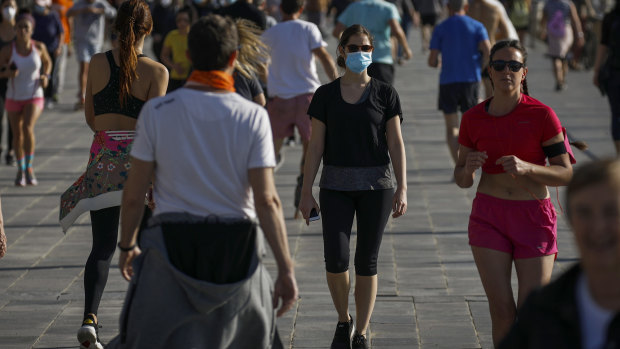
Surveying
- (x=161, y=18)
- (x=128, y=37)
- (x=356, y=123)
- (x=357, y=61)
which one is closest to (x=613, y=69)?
(x=357, y=61)

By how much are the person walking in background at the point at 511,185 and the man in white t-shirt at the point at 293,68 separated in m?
4.70

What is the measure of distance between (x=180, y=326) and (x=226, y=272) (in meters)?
0.26

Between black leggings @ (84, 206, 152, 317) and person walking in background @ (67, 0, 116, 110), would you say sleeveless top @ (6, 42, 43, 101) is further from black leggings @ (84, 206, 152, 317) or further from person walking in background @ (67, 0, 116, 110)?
black leggings @ (84, 206, 152, 317)

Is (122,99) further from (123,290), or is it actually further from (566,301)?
(566,301)

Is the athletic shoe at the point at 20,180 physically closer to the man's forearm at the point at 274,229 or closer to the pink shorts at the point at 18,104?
the pink shorts at the point at 18,104

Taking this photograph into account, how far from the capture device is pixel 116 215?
586 centimetres

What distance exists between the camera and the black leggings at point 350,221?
5961 mm

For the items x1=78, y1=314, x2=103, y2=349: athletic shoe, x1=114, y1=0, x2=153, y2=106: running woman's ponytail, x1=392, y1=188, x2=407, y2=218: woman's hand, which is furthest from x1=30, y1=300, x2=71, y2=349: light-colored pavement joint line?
x1=392, y1=188, x2=407, y2=218: woman's hand

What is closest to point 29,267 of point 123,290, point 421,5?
point 123,290

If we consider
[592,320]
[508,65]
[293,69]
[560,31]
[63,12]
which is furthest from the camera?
[63,12]

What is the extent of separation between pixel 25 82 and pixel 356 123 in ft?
21.9

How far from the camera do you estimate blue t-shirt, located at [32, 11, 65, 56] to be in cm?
1605

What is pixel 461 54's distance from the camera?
1083 centimetres

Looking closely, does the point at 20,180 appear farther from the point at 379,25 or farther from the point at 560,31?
the point at 560,31
